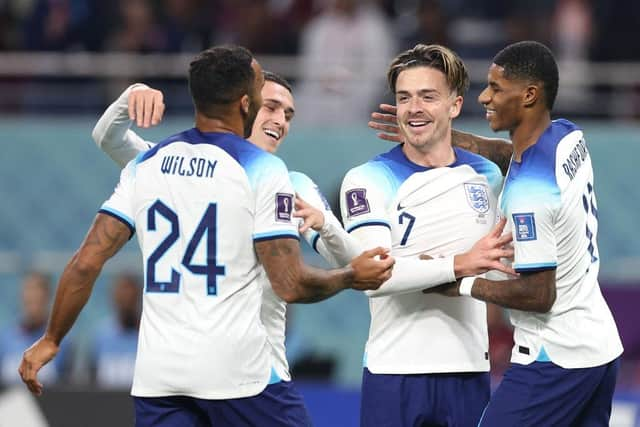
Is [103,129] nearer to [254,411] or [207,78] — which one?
[207,78]

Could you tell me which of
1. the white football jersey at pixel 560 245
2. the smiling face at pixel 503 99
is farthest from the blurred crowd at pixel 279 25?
the white football jersey at pixel 560 245

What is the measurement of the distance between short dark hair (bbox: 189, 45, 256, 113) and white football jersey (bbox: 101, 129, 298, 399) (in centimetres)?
18

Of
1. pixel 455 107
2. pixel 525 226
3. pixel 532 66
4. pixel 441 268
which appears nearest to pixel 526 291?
pixel 525 226

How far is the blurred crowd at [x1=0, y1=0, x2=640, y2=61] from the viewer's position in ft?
39.4

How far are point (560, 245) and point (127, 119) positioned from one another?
198cm

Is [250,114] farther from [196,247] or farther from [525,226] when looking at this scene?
[525,226]

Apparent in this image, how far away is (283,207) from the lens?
5375 millimetres

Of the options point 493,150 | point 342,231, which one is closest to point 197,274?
point 342,231

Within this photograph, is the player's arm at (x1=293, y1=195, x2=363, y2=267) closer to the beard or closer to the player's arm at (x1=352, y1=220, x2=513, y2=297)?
the player's arm at (x1=352, y1=220, x2=513, y2=297)

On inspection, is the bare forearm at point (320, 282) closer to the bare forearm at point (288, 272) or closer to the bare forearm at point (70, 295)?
the bare forearm at point (288, 272)

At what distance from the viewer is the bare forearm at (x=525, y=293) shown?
224 inches

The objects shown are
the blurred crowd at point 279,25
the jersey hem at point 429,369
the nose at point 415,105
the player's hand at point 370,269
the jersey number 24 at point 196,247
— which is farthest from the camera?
the blurred crowd at point 279,25

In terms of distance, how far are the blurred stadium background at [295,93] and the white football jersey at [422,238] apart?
5.03 m

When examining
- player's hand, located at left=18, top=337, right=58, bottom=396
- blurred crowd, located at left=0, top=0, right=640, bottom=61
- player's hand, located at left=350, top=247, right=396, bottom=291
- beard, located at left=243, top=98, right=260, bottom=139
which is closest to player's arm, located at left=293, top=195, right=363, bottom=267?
player's hand, located at left=350, top=247, right=396, bottom=291
